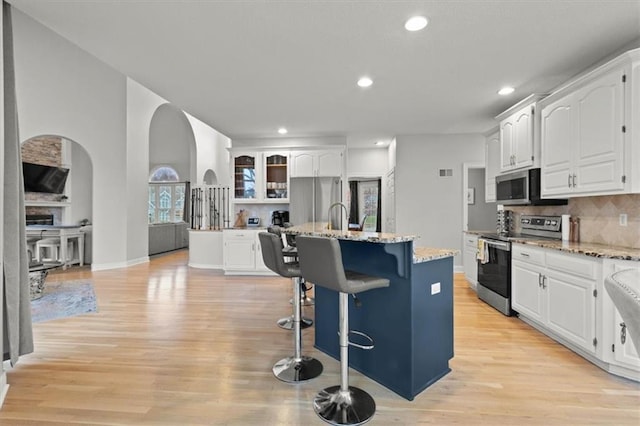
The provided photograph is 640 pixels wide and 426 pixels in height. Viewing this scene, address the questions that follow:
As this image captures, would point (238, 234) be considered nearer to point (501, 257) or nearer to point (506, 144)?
point (501, 257)

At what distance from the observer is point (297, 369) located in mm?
2328

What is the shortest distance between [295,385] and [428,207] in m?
4.69

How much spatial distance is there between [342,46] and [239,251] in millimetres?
4155

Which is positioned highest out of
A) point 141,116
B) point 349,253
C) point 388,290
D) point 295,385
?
point 141,116

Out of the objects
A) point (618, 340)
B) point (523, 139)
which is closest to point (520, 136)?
point (523, 139)

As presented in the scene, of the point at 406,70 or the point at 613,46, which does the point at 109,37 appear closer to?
the point at 406,70

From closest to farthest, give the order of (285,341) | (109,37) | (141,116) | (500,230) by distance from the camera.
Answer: (109,37), (285,341), (500,230), (141,116)

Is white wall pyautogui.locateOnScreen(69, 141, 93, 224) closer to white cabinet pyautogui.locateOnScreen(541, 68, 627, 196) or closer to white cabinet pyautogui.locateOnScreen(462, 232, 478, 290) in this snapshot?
white cabinet pyautogui.locateOnScreen(462, 232, 478, 290)

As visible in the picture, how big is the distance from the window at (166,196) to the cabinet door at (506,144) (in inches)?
398

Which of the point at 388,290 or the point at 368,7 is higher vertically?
the point at 368,7

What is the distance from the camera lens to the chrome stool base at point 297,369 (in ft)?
7.34

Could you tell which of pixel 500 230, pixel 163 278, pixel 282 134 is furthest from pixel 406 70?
pixel 163 278

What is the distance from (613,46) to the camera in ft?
8.96

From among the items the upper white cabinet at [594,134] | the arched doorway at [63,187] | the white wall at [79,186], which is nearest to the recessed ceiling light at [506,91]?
the upper white cabinet at [594,134]
